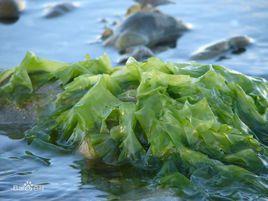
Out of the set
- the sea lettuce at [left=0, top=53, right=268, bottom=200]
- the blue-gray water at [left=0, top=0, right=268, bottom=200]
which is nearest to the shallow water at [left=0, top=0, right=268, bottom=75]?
the blue-gray water at [left=0, top=0, right=268, bottom=200]

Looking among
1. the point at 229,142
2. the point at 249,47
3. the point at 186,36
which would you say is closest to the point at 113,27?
the point at 186,36

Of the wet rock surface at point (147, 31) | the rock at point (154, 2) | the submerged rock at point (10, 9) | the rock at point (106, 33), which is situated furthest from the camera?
the rock at point (154, 2)

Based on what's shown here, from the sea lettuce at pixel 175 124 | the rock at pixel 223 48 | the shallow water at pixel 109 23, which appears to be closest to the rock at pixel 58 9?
the shallow water at pixel 109 23

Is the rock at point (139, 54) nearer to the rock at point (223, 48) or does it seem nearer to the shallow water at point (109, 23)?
the shallow water at point (109, 23)

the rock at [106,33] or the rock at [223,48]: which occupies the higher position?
the rock at [106,33]

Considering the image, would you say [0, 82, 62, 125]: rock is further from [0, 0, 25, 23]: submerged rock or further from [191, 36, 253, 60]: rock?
[0, 0, 25, 23]: submerged rock

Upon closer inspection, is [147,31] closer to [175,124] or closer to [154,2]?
[154,2]
